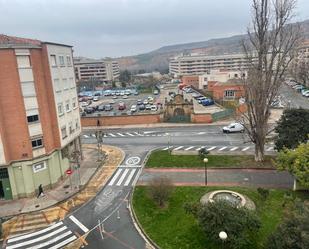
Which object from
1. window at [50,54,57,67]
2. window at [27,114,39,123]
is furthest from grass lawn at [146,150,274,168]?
window at [50,54,57,67]

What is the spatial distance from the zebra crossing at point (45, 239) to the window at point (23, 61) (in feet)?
45.5

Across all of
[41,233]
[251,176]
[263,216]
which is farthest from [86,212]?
[251,176]

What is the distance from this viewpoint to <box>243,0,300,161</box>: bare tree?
30062 millimetres

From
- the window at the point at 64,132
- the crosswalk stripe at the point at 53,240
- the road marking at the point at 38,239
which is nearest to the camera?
the crosswalk stripe at the point at 53,240

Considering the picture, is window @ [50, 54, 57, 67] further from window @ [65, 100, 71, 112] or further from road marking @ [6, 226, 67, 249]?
road marking @ [6, 226, 67, 249]

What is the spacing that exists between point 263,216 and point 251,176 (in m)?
7.88

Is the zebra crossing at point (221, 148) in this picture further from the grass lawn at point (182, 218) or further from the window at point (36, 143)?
the window at point (36, 143)

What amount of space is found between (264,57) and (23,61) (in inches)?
919

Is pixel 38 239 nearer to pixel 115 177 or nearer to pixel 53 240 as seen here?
pixel 53 240

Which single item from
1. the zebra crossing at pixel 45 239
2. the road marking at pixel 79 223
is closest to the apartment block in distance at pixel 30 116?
the road marking at pixel 79 223

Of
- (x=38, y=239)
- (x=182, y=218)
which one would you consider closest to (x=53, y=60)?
(x=38, y=239)

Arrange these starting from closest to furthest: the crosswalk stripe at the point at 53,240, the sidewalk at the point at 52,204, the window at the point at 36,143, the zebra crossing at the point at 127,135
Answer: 1. the crosswalk stripe at the point at 53,240
2. the sidewalk at the point at 52,204
3. the window at the point at 36,143
4. the zebra crossing at the point at 127,135

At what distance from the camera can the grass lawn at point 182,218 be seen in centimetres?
1956

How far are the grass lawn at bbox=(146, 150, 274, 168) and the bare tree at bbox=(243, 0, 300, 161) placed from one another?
2.23 m
